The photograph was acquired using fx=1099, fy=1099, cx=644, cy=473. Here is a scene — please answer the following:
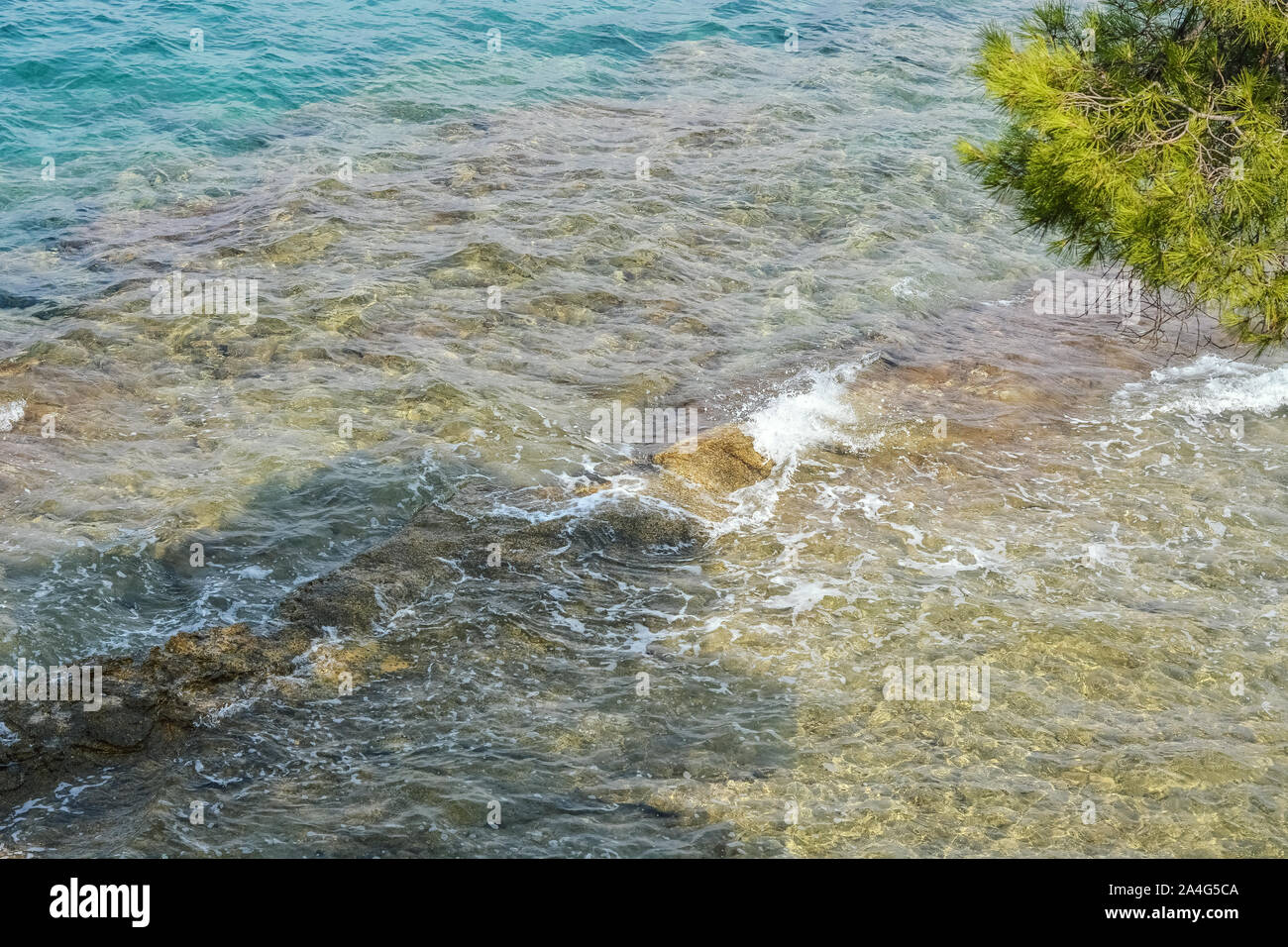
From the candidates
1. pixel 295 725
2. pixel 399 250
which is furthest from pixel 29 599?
pixel 399 250

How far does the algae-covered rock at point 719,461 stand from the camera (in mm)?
9758

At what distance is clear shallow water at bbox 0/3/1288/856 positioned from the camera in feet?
21.0

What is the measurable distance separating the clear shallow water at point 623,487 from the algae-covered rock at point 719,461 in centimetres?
26

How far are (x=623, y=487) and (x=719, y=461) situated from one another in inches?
38.6

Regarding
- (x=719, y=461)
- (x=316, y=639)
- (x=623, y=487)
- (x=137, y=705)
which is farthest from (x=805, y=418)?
(x=137, y=705)

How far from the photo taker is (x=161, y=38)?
21.5 meters

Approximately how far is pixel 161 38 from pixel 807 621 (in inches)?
776

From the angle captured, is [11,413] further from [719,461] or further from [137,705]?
[719,461]

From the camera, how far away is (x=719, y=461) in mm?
9961

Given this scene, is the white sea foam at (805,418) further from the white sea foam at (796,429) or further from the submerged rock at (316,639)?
the submerged rock at (316,639)

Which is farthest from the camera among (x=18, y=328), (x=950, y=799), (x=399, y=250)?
(x=399, y=250)

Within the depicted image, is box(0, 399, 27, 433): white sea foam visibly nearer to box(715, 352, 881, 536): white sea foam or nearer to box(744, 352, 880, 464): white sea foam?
box(715, 352, 881, 536): white sea foam

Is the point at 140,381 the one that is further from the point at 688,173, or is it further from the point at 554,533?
the point at 688,173

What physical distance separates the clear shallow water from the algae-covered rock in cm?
26
